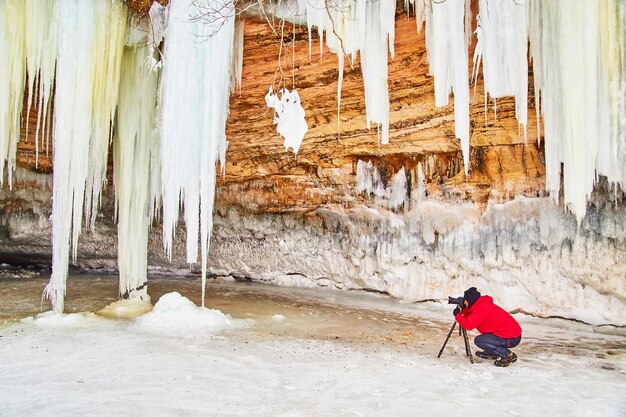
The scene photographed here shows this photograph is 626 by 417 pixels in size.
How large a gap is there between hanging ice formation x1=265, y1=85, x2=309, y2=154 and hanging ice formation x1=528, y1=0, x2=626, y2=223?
10.7 feet

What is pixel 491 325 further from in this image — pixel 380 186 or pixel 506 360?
pixel 380 186

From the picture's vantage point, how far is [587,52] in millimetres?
5281

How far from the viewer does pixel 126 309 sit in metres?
7.02

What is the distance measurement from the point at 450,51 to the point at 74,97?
14.4 ft

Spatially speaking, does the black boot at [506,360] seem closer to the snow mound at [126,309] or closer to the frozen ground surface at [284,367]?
the frozen ground surface at [284,367]

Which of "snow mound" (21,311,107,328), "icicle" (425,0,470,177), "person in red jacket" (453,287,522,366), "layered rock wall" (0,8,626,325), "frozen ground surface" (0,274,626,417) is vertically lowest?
"frozen ground surface" (0,274,626,417)

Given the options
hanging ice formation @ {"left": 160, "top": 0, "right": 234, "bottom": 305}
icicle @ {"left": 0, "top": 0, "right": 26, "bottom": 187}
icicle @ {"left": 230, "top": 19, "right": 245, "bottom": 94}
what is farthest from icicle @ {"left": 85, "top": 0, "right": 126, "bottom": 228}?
icicle @ {"left": 230, "top": 19, "right": 245, "bottom": 94}

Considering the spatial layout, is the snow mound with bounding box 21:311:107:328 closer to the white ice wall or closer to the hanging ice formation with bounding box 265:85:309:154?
the hanging ice formation with bounding box 265:85:309:154

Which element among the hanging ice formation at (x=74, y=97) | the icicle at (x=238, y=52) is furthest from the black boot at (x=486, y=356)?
the hanging ice formation at (x=74, y=97)

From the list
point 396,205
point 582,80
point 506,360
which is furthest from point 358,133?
point 506,360

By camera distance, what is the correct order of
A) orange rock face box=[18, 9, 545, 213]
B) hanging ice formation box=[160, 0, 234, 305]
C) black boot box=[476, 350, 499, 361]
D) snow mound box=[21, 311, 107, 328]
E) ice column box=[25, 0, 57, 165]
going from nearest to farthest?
black boot box=[476, 350, 499, 361] → snow mound box=[21, 311, 107, 328] → ice column box=[25, 0, 57, 165] → hanging ice formation box=[160, 0, 234, 305] → orange rock face box=[18, 9, 545, 213]

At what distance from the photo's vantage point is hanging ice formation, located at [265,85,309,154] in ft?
25.2

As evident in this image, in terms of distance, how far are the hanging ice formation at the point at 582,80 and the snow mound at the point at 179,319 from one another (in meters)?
4.28

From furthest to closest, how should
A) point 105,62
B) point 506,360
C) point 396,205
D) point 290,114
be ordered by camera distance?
point 396,205, point 290,114, point 105,62, point 506,360
